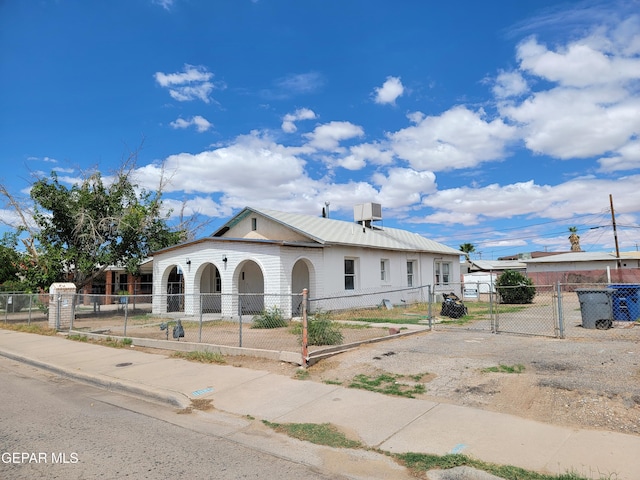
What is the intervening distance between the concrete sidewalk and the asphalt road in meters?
0.93

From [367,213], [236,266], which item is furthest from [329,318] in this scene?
[367,213]

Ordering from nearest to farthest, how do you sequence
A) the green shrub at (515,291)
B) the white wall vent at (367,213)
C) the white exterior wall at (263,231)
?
the white exterior wall at (263,231) → the green shrub at (515,291) → the white wall vent at (367,213)

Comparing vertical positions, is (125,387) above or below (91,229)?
below

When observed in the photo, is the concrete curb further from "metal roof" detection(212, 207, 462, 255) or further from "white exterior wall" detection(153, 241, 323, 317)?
"metal roof" detection(212, 207, 462, 255)

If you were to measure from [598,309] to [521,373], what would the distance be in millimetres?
6901

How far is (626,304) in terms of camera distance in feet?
47.6

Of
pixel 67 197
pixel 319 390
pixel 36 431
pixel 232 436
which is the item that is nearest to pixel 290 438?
pixel 232 436

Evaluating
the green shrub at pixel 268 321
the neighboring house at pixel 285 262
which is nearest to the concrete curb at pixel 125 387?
the neighboring house at pixel 285 262

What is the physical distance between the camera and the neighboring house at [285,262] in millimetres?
18594

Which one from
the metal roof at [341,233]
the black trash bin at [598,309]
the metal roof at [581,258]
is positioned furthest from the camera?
the metal roof at [581,258]

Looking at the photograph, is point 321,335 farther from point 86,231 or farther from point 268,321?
point 86,231

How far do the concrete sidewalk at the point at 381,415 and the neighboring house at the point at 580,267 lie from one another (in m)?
36.9

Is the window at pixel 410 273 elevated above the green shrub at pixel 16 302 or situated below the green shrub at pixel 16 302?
above

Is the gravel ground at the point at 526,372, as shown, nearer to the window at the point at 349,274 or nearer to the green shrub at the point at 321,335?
the green shrub at the point at 321,335
